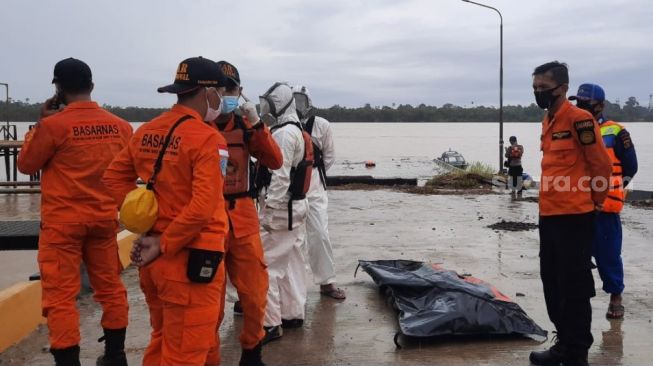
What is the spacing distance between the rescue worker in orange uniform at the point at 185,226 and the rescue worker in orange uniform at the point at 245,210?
2.25ft

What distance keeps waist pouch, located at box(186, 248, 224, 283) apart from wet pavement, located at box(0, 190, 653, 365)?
1463mm

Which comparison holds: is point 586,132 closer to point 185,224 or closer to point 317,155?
point 317,155

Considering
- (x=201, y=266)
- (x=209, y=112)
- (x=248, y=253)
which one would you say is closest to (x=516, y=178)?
(x=248, y=253)

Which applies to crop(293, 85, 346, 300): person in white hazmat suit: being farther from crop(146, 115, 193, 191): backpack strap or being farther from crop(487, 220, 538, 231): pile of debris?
crop(487, 220, 538, 231): pile of debris

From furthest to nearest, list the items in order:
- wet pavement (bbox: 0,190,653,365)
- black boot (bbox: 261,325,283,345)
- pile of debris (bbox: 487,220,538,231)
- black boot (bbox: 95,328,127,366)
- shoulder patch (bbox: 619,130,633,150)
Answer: pile of debris (bbox: 487,220,538,231) → shoulder patch (bbox: 619,130,633,150) → black boot (bbox: 261,325,283,345) → wet pavement (bbox: 0,190,653,365) → black boot (bbox: 95,328,127,366)

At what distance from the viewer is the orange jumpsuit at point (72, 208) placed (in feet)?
12.1

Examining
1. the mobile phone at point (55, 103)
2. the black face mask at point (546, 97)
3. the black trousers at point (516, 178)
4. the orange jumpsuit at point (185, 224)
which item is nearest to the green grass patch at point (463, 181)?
the black trousers at point (516, 178)

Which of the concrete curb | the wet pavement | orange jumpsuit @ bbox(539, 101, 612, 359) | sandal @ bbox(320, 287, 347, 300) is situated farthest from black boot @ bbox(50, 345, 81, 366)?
orange jumpsuit @ bbox(539, 101, 612, 359)

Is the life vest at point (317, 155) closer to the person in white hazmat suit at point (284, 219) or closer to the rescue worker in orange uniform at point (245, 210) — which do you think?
the person in white hazmat suit at point (284, 219)

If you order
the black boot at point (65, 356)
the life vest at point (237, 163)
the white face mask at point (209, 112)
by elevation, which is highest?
the white face mask at point (209, 112)

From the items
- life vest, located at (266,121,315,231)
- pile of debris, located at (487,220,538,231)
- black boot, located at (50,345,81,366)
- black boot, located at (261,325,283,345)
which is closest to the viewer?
black boot, located at (50,345,81,366)

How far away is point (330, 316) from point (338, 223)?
5359 millimetres

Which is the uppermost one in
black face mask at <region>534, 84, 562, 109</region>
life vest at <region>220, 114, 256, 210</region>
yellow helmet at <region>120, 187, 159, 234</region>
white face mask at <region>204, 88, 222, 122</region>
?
black face mask at <region>534, 84, 562, 109</region>

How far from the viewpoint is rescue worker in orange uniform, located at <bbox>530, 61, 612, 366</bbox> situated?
394 cm
